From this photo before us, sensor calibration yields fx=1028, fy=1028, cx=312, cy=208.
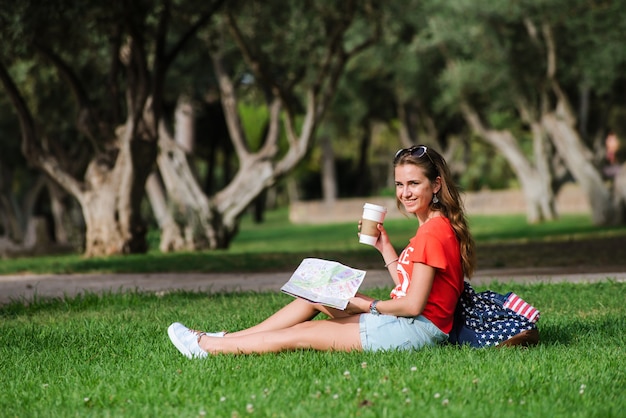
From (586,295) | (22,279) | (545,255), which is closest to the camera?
(586,295)

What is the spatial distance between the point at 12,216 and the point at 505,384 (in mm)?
35131

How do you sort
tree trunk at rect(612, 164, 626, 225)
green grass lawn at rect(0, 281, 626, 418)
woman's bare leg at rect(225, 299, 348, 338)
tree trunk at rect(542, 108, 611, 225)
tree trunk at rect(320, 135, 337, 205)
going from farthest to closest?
tree trunk at rect(320, 135, 337, 205)
tree trunk at rect(542, 108, 611, 225)
tree trunk at rect(612, 164, 626, 225)
woman's bare leg at rect(225, 299, 348, 338)
green grass lawn at rect(0, 281, 626, 418)

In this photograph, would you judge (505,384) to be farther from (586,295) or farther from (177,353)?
(586,295)

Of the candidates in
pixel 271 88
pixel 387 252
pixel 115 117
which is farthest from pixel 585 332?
pixel 271 88

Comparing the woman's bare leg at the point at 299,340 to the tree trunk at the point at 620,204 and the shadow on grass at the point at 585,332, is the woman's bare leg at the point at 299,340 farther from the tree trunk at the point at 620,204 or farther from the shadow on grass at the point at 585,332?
the tree trunk at the point at 620,204

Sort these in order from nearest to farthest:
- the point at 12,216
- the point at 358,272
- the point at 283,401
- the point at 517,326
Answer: the point at 283,401, the point at 358,272, the point at 517,326, the point at 12,216

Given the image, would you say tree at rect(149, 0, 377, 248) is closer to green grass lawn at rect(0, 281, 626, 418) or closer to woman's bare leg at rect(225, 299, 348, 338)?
green grass lawn at rect(0, 281, 626, 418)

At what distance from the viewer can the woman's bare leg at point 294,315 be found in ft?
20.4

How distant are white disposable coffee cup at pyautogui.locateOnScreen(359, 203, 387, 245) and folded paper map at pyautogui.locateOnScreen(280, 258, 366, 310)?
0.74ft

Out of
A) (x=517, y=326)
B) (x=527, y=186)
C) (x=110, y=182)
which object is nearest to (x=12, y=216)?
(x=527, y=186)

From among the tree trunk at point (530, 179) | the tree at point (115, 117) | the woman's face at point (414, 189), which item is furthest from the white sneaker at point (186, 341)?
the tree trunk at point (530, 179)

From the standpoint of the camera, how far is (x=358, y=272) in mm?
5875

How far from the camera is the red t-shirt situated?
5844mm

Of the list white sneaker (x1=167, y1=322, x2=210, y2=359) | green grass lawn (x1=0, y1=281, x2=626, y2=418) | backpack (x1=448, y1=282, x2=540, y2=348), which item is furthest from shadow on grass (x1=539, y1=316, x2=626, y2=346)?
white sneaker (x1=167, y1=322, x2=210, y2=359)
